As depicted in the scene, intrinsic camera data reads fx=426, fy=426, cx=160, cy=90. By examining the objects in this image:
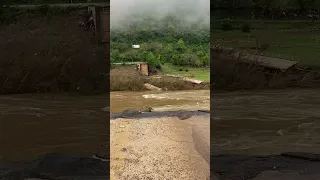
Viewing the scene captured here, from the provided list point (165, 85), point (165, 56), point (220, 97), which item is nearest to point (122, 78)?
point (165, 85)

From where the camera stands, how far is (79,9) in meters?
7.27

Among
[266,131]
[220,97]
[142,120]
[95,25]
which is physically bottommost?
[142,120]

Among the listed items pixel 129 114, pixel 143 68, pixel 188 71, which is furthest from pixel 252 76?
pixel 188 71

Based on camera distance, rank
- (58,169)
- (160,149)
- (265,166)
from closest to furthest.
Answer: (58,169)
(265,166)
(160,149)

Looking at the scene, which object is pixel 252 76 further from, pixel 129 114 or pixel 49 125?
pixel 129 114

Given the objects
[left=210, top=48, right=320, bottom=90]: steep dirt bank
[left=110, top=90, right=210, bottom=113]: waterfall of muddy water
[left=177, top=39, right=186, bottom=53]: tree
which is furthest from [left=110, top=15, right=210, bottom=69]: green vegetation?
[left=210, top=48, right=320, bottom=90]: steep dirt bank

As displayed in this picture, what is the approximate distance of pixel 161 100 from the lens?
23156 mm

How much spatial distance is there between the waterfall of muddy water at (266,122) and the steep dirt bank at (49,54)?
2.34 metres

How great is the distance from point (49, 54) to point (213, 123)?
3.21m

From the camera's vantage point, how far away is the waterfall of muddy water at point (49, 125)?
7.23 m

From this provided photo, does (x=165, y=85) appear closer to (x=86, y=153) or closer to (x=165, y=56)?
(x=165, y=56)

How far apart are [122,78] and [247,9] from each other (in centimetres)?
1956

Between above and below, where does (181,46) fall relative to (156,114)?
above

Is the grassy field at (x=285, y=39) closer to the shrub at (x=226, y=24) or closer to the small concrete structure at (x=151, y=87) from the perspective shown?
the shrub at (x=226, y=24)
